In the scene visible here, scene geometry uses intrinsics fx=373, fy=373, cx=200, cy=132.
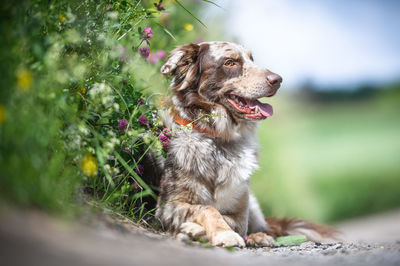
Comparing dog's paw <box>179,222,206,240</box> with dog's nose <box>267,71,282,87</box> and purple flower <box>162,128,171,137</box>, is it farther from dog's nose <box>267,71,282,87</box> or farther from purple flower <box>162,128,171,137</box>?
dog's nose <box>267,71,282,87</box>

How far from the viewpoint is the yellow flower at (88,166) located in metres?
2.33

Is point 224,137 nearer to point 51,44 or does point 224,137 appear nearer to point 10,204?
point 51,44

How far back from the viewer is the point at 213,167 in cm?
323

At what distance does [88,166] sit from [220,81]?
1561mm

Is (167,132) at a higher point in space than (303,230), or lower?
higher

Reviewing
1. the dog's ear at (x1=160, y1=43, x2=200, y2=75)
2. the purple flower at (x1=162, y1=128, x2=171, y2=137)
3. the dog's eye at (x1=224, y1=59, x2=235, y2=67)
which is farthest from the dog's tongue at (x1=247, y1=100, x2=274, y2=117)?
the purple flower at (x1=162, y1=128, x2=171, y2=137)

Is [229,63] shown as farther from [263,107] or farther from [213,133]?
→ [213,133]

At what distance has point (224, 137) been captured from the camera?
3398 millimetres

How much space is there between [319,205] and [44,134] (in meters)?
8.02

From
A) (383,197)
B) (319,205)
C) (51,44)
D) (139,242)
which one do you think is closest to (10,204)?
(139,242)

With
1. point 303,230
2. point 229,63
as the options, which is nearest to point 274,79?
point 229,63

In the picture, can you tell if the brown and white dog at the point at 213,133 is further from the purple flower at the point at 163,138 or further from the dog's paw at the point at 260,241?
the purple flower at the point at 163,138

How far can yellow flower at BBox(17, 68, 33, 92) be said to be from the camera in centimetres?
185

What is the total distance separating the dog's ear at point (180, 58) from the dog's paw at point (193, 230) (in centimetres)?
148
